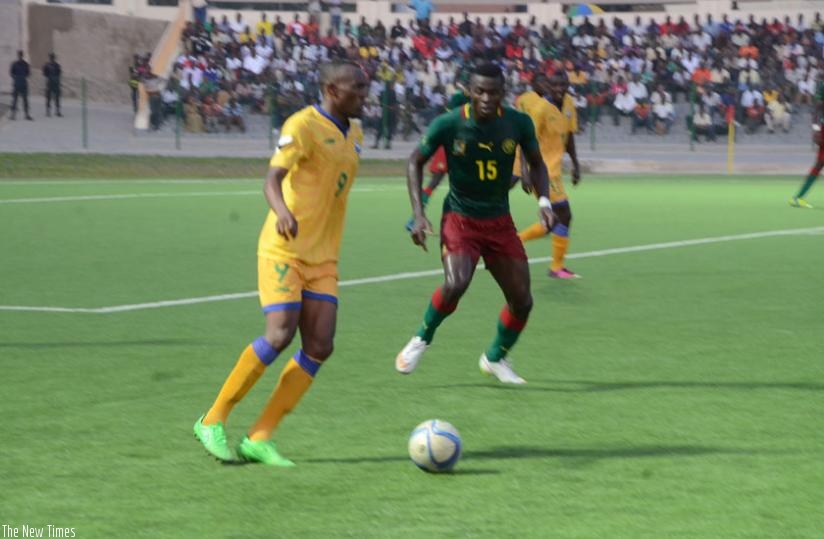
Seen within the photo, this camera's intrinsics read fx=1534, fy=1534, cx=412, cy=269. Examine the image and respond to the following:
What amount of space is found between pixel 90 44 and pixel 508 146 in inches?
1628

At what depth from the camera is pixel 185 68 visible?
133 feet

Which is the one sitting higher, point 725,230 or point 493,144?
point 493,144

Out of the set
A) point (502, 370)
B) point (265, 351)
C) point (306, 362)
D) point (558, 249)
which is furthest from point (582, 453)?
point (558, 249)

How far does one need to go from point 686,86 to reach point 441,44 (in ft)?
27.8

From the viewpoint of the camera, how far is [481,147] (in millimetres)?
9438

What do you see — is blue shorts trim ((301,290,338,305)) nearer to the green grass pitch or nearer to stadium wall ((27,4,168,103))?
the green grass pitch

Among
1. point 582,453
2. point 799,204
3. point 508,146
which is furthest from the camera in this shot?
point 799,204

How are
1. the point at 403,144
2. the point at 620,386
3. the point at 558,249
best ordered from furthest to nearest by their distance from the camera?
the point at 403,144 → the point at 558,249 → the point at 620,386

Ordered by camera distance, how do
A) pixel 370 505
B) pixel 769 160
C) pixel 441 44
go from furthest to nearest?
pixel 441 44 < pixel 769 160 < pixel 370 505

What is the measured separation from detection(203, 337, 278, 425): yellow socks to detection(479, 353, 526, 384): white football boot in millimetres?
2709

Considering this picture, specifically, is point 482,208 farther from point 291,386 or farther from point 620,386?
point 291,386

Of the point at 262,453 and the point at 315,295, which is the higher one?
the point at 315,295

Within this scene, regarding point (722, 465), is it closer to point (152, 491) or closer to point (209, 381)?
point (152, 491)

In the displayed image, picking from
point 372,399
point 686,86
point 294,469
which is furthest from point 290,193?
point 686,86
